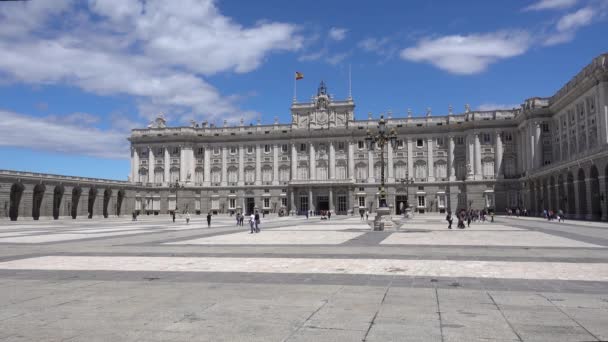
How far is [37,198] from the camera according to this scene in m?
65.2

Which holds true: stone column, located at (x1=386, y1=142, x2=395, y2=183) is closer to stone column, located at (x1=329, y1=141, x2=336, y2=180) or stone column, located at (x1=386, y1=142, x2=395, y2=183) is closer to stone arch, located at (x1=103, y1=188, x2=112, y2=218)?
stone column, located at (x1=329, y1=141, x2=336, y2=180)

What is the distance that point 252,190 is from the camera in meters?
91.0

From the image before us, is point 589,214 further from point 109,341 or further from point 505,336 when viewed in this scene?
point 109,341

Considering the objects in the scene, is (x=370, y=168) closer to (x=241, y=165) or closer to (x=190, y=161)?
(x=241, y=165)

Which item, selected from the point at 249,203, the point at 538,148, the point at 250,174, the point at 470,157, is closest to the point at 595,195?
the point at 538,148

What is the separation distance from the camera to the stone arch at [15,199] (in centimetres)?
6112

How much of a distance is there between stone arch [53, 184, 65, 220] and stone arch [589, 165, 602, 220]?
2701 inches

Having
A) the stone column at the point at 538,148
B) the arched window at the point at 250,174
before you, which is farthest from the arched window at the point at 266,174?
the stone column at the point at 538,148

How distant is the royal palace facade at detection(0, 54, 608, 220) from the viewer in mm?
74562

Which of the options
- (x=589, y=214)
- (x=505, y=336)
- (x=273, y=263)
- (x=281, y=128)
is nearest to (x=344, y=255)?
(x=273, y=263)

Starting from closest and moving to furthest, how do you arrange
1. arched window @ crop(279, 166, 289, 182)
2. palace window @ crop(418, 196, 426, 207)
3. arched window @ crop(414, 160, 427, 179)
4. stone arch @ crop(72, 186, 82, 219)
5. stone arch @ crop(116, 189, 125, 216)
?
stone arch @ crop(72, 186, 82, 219), palace window @ crop(418, 196, 426, 207), stone arch @ crop(116, 189, 125, 216), arched window @ crop(414, 160, 427, 179), arched window @ crop(279, 166, 289, 182)

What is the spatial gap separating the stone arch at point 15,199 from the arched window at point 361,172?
178 feet

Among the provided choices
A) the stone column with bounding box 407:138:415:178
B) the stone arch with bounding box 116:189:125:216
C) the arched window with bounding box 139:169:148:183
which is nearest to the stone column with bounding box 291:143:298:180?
the stone column with bounding box 407:138:415:178

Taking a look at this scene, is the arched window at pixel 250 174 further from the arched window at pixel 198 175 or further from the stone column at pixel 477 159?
the stone column at pixel 477 159
